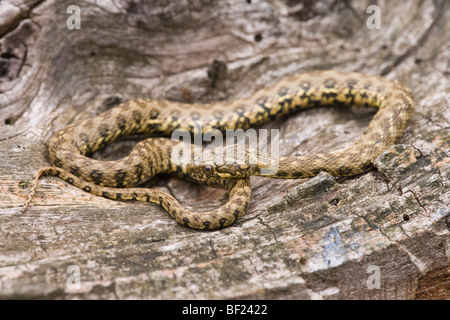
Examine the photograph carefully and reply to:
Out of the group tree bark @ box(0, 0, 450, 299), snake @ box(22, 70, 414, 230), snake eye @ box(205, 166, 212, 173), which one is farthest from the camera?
snake eye @ box(205, 166, 212, 173)

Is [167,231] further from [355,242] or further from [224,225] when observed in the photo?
[355,242]

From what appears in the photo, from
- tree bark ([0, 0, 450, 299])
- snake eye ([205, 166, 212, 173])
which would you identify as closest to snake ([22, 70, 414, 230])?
snake eye ([205, 166, 212, 173])

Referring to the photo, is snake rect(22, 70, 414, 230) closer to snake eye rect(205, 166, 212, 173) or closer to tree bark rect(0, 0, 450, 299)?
snake eye rect(205, 166, 212, 173)

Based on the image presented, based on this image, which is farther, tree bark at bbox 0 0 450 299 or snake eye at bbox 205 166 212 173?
snake eye at bbox 205 166 212 173

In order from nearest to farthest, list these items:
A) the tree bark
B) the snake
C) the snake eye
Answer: the tree bark
the snake
the snake eye

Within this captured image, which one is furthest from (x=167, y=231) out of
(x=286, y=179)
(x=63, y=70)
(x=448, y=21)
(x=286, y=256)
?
(x=448, y=21)

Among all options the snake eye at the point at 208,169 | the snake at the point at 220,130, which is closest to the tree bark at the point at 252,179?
the snake at the point at 220,130

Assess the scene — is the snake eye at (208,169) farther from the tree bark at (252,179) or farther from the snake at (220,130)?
the tree bark at (252,179)

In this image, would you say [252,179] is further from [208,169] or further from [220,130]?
[220,130]
